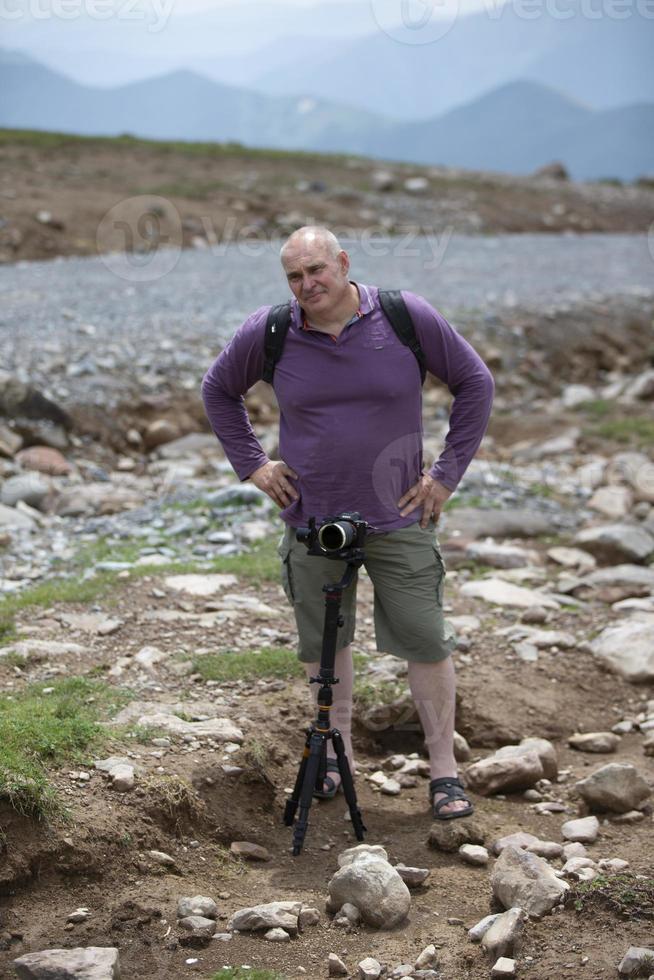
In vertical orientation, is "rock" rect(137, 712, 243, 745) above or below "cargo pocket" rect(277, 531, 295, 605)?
below

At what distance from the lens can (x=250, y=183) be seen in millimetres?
29719

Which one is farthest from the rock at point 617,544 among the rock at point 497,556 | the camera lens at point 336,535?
the camera lens at point 336,535

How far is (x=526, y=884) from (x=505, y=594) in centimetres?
346

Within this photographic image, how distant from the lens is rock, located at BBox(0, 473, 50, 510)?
9133mm

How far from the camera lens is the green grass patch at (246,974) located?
12.4ft

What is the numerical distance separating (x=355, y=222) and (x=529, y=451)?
51.7 feet

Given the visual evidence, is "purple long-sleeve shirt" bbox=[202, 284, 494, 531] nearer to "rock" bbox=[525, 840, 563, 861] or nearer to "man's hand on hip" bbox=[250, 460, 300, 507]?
"man's hand on hip" bbox=[250, 460, 300, 507]

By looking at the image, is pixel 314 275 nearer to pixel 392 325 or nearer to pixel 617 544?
pixel 392 325

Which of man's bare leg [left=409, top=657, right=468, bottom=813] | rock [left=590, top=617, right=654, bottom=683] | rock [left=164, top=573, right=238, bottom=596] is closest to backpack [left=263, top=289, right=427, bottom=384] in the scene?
man's bare leg [left=409, top=657, right=468, bottom=813]

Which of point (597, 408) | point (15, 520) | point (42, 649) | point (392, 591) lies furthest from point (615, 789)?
point (597, 408)

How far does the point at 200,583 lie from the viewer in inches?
282

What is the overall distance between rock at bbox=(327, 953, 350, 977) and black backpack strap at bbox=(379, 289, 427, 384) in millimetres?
2167

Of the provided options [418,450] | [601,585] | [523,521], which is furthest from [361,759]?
[523,521]

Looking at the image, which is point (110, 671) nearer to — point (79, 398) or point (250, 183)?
point (79, 398)
